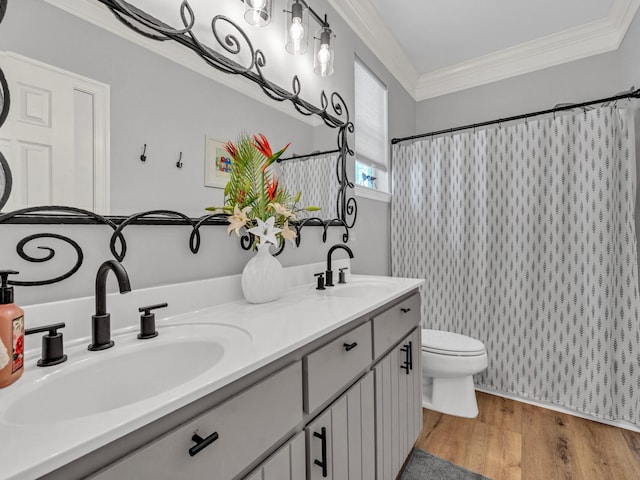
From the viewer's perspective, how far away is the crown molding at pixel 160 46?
31.6 inches

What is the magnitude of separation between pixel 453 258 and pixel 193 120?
2.02 m

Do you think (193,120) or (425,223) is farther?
(425,223)

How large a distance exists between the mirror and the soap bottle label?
28cm

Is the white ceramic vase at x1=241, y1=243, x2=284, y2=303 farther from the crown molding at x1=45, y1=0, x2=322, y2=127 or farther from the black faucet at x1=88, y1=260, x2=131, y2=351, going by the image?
the crown molding at x1=45, y1=0, x2=322, y2=127

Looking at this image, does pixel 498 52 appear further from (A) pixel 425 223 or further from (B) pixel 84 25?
(B) pixel 84 25

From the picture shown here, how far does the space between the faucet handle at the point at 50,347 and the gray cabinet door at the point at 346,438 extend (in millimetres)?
567

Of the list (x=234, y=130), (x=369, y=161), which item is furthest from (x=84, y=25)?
(x=369, y=161)

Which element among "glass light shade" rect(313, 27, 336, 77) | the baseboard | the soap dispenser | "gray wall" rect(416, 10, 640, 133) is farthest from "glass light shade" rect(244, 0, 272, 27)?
the baseboard

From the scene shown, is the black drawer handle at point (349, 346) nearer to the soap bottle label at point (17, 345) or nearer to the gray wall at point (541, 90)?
the soap bottle label at point (17, 345)

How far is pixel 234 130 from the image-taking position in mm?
1193

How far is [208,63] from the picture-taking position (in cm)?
111

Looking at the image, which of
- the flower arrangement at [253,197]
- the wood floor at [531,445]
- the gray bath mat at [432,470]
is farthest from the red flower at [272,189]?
the wood floor at [531,445]

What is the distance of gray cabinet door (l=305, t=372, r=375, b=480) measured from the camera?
2.75ft

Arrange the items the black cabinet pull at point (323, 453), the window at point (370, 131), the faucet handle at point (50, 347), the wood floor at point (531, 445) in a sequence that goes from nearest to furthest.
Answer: the faucet handle at point (50, 347) < the black cabinet pull at point (323, 453) < the wood floor at point (531, 445) < the window at point (370, 131)
